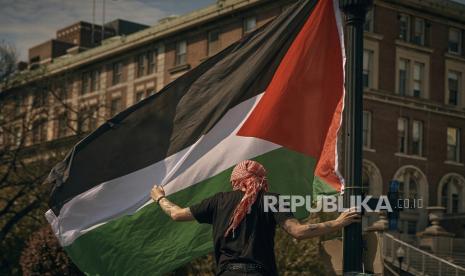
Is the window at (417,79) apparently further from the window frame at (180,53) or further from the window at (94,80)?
the window at (94,80)

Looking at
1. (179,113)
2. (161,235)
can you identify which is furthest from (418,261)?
(161,235)

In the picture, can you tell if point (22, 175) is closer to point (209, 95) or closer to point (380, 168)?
point (380, 168)

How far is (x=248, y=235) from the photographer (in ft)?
26.9

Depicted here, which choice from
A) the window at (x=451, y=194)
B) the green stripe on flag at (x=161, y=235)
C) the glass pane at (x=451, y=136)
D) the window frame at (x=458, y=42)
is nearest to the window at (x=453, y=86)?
the window frame at (x=458, y=42)

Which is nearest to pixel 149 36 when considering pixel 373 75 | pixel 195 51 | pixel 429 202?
pixel 195 51

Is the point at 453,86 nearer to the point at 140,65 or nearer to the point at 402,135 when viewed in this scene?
the point at 402,135

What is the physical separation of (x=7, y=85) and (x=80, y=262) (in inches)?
1319

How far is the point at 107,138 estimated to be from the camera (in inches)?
402

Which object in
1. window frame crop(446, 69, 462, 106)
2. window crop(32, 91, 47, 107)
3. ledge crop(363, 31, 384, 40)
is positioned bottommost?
window crop(32, 91, 47, 107)

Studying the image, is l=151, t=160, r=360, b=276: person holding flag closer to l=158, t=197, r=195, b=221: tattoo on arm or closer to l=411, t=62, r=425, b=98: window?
l=158, t=197, r=195, b=221: tattoo on arm

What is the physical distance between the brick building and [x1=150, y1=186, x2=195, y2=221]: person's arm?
4212 centimetres

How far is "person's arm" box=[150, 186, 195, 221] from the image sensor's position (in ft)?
28.5

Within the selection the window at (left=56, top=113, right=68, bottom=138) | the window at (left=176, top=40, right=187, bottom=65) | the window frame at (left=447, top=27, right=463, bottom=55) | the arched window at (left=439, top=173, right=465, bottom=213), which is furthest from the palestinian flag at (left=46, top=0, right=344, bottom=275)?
the window at (left=176, top=40, right=187, bottom=65)

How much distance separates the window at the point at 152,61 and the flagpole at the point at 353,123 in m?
57.6
